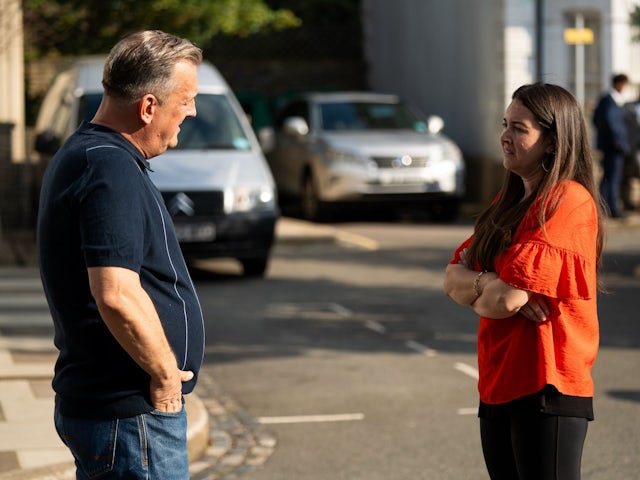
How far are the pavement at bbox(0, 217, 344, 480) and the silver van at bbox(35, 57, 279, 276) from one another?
7.89 ft

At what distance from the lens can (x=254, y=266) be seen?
1352 cm

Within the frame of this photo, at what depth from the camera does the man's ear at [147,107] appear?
11.3ft

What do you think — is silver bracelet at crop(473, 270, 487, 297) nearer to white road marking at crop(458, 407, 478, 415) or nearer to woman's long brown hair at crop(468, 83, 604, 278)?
woman's long brown hair at crop(468, 83, 604, 278)

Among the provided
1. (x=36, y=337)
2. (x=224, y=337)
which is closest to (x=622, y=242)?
(x=224, y=337)

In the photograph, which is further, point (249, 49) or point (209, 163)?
point (249, 49)

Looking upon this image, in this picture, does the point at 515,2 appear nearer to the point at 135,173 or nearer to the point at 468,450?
the point at 468,450

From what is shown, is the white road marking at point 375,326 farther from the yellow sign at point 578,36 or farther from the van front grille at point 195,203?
the yellow sign at point 578,36

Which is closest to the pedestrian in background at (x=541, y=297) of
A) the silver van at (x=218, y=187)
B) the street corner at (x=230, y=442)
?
the street corner at (x=230, y=442)

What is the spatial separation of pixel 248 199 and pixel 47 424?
246 inches

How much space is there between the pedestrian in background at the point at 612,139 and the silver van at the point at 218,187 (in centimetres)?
608

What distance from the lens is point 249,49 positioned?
94.7 feet

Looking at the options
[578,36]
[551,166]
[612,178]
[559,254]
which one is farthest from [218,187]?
[559,254]

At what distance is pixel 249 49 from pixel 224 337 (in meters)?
19.3

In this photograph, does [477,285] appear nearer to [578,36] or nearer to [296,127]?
[296,127]
